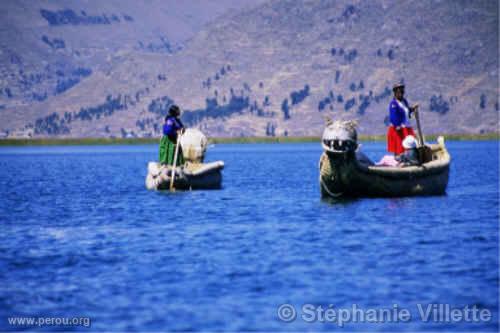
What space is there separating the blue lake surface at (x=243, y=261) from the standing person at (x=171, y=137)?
11.8 feet

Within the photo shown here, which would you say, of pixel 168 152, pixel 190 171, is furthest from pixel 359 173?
pixel 190 171

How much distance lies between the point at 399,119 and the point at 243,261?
17666 millimetres

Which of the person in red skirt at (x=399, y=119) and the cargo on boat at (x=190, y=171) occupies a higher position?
the person in red skirt at (x=399, y=119)

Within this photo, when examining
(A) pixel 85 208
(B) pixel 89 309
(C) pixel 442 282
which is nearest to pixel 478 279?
(C) pixel 442 282

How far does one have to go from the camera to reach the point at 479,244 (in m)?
31.0

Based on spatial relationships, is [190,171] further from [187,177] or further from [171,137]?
[171,137]

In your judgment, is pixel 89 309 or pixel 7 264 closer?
pixel 89 309

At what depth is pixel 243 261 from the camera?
28688 millimetres

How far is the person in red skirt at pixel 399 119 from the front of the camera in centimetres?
4434

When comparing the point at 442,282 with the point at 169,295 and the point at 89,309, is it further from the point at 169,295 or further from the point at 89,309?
the point at 89,309

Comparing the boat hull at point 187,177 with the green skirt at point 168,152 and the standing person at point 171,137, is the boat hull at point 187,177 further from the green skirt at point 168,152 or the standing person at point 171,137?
the standing person at point 171,137

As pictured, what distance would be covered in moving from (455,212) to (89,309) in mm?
20794

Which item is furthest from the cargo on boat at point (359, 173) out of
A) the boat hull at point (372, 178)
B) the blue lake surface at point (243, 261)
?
the blue lake surface at point (243, 261)

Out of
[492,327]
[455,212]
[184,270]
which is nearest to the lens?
[492,327]
